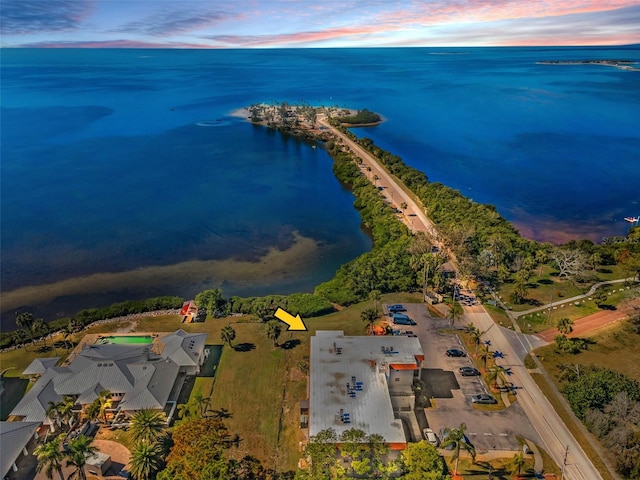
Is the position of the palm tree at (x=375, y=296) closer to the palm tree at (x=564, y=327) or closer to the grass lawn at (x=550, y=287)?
the grass lawn at (x=550, y=287)

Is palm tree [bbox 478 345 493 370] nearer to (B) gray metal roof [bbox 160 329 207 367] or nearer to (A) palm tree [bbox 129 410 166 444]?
(B) gray metal roof [bbox 160 329 207 367]

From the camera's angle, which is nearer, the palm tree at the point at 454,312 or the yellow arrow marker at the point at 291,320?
the palm tree at the point at 454,312

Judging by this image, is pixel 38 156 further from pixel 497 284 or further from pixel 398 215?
pixel 497 284

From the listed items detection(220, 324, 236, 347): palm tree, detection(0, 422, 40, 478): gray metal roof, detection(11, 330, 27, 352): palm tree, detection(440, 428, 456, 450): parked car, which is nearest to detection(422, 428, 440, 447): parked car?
detection(440, 428, 456, 450): parked car

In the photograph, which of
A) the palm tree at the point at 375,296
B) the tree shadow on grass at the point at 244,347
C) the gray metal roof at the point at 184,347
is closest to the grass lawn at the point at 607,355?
the palm tree at the point at 375,296

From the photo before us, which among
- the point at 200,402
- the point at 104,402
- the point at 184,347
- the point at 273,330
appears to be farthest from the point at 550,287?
the point at 104,402

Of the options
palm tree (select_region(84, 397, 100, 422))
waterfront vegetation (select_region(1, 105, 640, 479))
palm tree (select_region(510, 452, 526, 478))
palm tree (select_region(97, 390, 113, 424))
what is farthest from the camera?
palm tree (select_region(97, 390, 113, 424))

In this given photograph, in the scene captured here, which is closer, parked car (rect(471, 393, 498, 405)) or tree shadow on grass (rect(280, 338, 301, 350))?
parked car (rect(471, 393, 498, 405))
